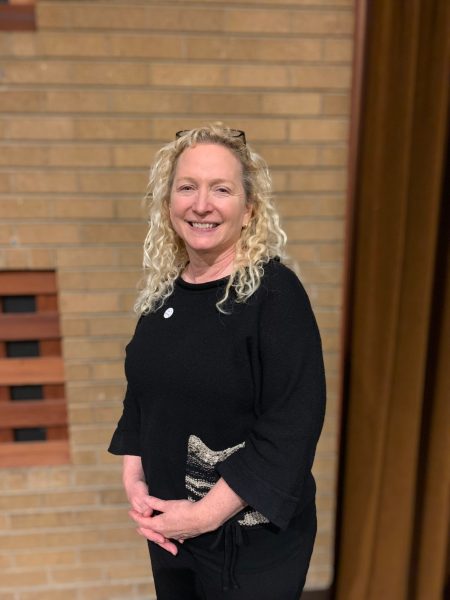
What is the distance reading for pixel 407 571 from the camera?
6.50 feet

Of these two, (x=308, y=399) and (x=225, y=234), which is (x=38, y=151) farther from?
(x=308, y=399)

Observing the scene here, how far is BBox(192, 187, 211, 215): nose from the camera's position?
3.64 ft

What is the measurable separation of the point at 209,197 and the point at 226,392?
1.59ft

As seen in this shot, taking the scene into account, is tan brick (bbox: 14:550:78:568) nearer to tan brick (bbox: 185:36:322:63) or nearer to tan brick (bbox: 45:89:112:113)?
tan brick (bbox: 45:89:112:113)

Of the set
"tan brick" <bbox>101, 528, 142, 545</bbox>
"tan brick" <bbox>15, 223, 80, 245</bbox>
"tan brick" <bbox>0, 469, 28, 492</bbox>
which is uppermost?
"tan brick" <bbox>15, 223, 80, 245</bbox>

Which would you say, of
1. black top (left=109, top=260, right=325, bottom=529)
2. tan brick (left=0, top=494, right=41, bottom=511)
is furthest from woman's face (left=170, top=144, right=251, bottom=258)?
tan brick (left=0, top=494, right=41, bottom=511)

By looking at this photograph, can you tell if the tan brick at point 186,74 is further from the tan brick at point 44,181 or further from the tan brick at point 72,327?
the tan brick at point 72,327

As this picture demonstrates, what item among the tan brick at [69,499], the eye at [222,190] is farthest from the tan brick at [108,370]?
the eye at [222,190]

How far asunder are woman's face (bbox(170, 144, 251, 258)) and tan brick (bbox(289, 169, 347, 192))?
2.31ft

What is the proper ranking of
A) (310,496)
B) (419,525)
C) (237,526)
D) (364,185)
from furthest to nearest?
(419,525) < (364,185) < (310,496) < (237,526)

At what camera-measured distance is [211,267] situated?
1209 mm

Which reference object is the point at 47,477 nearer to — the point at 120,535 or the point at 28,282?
the point at 120,535

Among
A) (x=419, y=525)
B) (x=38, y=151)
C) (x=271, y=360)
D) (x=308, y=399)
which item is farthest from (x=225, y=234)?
(x=419, y=525)

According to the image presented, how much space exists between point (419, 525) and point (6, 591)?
190 centimetres
